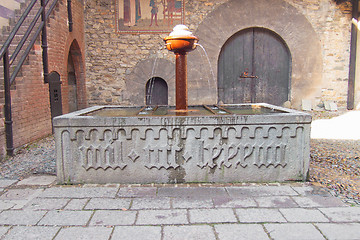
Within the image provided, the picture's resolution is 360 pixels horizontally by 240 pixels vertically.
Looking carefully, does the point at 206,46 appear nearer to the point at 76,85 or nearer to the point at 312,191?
the point at 76,85

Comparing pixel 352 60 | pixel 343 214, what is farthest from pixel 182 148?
pixel 352 60

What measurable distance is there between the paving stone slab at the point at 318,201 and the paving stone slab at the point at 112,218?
1.42 m

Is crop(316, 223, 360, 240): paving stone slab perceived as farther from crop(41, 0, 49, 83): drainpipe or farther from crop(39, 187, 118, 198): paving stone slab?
crop(41, 0, 49, 83): drainpipe

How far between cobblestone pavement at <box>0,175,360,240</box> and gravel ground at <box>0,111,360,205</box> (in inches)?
10.5

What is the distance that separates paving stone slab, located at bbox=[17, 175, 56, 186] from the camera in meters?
3.16

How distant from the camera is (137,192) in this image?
114 inches

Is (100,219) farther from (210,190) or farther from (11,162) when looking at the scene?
(11,162)

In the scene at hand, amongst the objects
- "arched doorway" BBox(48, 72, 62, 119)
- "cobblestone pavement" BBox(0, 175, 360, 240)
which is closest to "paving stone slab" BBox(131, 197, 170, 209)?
"cobblestone pavement" BBox(0, 175, 360, 240)

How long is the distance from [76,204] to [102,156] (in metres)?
0.60

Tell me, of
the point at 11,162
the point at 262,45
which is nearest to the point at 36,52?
the point at 11,162

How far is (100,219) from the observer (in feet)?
7.63

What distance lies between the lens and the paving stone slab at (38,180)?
316cm

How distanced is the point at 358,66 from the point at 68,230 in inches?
351

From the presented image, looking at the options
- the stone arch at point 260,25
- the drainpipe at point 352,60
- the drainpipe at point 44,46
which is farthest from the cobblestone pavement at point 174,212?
the drainpipe at point 352,60
